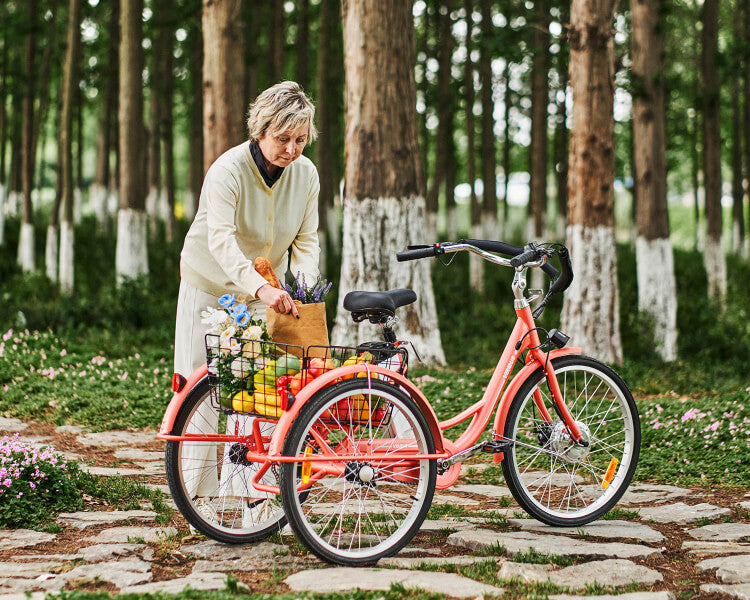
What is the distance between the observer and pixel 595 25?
9820 millimetres

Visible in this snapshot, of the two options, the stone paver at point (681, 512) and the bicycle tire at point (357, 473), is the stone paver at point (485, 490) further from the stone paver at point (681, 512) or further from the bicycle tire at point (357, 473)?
the bicycle tire at point (357, 473)

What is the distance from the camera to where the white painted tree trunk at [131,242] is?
14492 mm

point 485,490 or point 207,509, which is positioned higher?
point 207,509

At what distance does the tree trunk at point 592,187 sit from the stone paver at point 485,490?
14.4 feet

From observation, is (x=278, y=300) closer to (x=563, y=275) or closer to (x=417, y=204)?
(x=563, y=275)

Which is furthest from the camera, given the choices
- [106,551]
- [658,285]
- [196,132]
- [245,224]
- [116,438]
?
[196,132]

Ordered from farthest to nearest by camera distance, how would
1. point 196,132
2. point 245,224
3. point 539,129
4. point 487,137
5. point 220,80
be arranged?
point 196,132
point 539,129
point 487,137
point 220,80
point 245,224

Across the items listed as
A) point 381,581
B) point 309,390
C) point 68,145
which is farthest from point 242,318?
point 68,145

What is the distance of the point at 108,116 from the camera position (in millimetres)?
21531

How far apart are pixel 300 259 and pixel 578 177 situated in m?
6.06

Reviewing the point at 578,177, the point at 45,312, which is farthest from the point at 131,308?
the point at 578,177

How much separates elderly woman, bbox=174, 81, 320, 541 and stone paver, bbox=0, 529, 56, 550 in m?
0.80

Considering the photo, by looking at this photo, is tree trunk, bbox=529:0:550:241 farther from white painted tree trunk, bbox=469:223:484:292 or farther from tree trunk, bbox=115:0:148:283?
tree trunk, bbox=115:0:148:283

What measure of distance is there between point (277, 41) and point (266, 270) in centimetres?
1568
